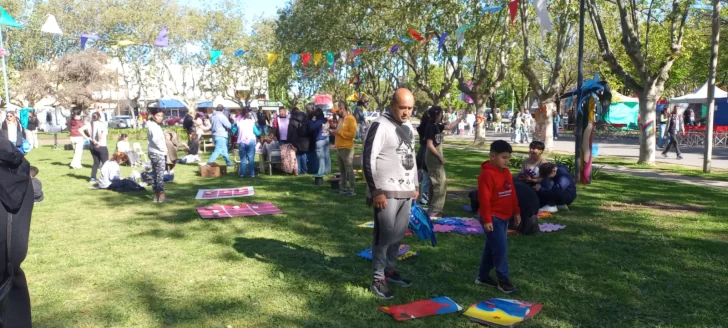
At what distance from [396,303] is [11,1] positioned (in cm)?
4041

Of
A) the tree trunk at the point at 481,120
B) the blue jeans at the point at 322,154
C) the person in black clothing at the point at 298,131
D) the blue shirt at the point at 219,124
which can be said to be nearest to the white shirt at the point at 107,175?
the blue shirt at the point at 219,124

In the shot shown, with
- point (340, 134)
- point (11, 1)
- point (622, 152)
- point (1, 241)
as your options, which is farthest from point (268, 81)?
point (1, 241)

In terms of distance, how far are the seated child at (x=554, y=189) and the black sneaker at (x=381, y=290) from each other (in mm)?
4193

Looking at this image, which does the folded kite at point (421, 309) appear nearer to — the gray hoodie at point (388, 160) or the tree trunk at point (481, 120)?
the gray hoodie at point (388, 160)

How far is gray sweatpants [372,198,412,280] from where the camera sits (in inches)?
182

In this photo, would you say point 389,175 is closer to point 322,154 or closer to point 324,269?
point 324,269

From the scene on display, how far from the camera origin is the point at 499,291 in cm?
491

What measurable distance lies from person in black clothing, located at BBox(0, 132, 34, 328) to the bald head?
2.78 m

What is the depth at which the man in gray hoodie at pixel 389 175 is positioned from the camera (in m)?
4.59

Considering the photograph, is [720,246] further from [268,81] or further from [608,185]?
[268,81]

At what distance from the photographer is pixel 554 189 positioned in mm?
8250

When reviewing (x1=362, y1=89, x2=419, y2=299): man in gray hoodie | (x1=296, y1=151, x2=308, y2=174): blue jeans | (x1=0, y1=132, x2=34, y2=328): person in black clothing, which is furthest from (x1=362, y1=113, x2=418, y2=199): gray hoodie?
(x1=296, y1=151, x2=308, y2=174): blue jeans

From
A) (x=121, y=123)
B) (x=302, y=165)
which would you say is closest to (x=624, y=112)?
(x=302, y=165)

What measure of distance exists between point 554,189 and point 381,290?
4512 millimetres
